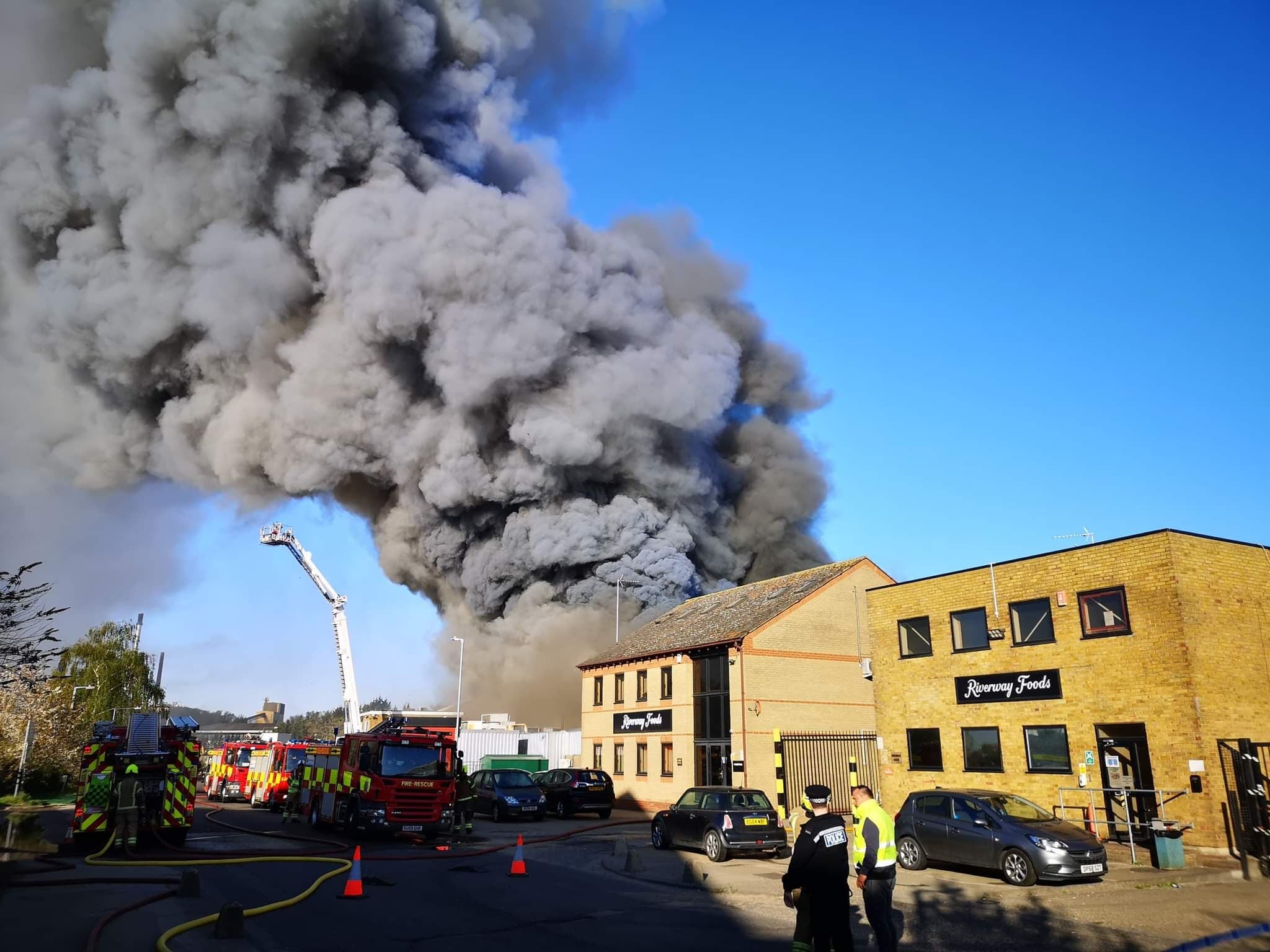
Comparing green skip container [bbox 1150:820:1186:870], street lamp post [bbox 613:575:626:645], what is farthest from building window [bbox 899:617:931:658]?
street lamp post [bbox 613:575:626:645]

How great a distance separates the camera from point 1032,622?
62.2 feet

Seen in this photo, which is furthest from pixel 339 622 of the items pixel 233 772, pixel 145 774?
pixel 145 774

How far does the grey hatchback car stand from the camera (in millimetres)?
12016

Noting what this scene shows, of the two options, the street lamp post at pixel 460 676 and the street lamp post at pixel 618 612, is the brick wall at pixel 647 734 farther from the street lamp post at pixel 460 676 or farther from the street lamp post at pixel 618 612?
the street lamp post at pixel 460 676

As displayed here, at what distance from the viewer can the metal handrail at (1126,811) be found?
1474 centimetres

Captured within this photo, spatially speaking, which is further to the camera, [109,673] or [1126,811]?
[109,673]

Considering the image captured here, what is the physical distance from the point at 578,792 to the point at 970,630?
40.3ft

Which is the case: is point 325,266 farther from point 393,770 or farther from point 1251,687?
point 1251,687

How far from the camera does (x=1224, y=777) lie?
583 inches

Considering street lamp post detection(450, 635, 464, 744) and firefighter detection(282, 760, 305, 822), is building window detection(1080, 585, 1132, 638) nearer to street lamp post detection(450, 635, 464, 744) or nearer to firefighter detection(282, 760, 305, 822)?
firefighter detection(282, 760, 305, 822)

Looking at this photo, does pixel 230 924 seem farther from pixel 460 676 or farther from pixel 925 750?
pixel 460 676

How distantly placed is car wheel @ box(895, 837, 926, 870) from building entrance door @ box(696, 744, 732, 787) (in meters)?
11.8

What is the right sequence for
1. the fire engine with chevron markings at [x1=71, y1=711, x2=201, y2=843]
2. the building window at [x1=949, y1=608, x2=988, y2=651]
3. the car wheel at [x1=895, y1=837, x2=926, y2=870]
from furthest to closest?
1. the building window at [x1=949, y1=608, x2=988, y2=651]
2. the fire engine with chevron markings at [x1=71, y1=711, x2=201, y2=843]
3. the car wheel at [x1=895, y1=837, x2=926, y2=870]

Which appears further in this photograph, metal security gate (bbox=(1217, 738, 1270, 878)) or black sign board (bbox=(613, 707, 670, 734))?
black sign board (bbox=(613, 707, 670, 734))
